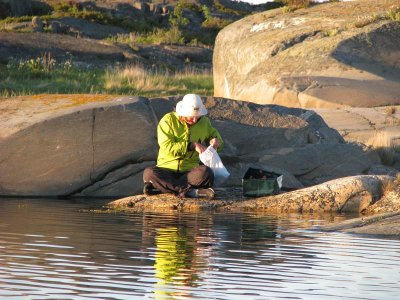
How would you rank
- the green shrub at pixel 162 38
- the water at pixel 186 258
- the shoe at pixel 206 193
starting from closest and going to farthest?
the water at pixel 186 258, the shoe at pixel 206 193, the green shrub at pixel 162 38

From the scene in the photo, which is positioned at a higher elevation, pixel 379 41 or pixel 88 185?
pixel 379 41

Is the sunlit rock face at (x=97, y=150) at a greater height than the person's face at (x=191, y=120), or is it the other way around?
the person's face at (x=191, y=120)

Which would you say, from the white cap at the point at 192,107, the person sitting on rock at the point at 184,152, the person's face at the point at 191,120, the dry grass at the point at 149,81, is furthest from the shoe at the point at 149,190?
the dry grass at the point at 149,81

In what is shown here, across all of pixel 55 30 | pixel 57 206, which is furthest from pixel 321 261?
pixel 55 30

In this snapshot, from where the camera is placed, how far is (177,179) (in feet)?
51.7

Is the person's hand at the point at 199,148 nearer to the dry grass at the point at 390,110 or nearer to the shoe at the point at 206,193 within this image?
the shoe at the point at 206,193

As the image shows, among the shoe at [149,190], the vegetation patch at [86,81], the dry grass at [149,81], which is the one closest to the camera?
the shoe at [149,190]

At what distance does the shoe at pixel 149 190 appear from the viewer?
1585 centimetres

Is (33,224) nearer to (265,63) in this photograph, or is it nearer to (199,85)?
(265,63)

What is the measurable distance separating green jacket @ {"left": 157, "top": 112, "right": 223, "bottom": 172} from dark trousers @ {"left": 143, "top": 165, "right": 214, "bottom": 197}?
0.12 m

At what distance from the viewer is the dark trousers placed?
1558cm

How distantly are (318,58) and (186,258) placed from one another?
59.4 ft

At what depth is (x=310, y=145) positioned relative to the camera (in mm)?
18844

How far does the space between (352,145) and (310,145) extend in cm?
106
